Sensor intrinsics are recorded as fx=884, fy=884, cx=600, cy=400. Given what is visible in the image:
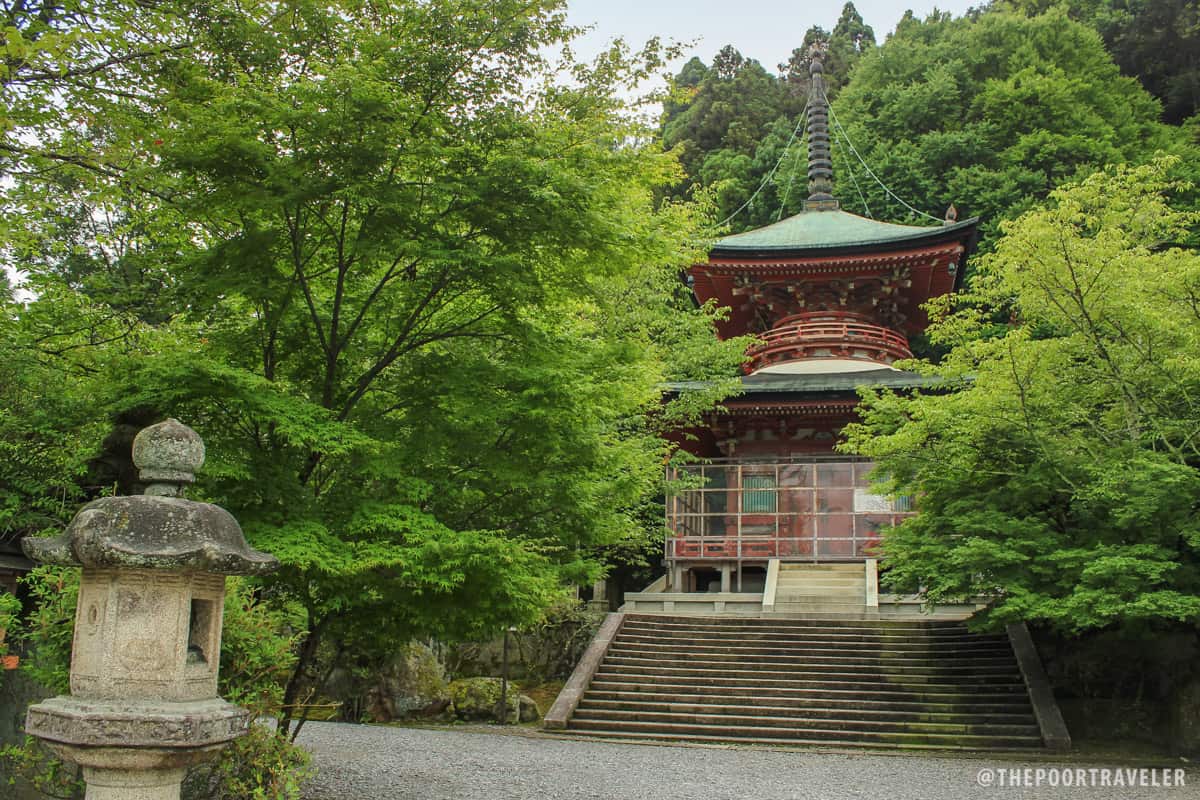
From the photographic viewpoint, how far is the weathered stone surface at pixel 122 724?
4410mm

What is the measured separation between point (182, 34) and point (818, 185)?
68.0 ft

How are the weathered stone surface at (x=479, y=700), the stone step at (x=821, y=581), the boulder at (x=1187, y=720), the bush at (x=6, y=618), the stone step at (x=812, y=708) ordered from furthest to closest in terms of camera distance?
the stone step at (x=821, y=581) → the weathered stone surface at (x=479, y=700) → the stone step at (x=812, y=708) → the boulder at (x=1187, y=720) → the bush at (x=6, y=618)

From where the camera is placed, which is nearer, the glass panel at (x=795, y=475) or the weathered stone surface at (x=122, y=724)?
the weathered stone surface at (x=122, y=724)

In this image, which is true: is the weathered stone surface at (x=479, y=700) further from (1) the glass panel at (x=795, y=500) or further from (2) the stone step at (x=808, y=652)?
(1) the glass panel at (x=795, y=500)

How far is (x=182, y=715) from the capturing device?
4.54 meters

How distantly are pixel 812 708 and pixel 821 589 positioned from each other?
415 centimetres

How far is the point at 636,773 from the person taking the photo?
900 cm

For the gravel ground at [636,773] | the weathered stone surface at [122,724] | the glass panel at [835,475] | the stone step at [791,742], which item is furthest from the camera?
the glass panel at [835,475]

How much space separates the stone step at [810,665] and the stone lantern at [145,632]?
360 inches

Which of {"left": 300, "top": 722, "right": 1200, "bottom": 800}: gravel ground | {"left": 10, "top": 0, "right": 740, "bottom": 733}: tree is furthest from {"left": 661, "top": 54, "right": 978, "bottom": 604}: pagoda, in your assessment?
{"left": 10, "top": 0, "right": 740, "bottom": 733}: tree

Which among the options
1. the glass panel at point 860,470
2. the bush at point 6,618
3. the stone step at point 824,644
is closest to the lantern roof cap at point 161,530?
the bush at point 6,618

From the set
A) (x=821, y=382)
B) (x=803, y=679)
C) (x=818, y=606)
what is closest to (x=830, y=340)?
(x=821, y=382)

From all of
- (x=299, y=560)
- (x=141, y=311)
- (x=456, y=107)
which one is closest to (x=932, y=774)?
(x=299, y=560)

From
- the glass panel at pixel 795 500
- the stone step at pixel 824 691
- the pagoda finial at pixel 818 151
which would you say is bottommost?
the stone step at pixel 824 691
